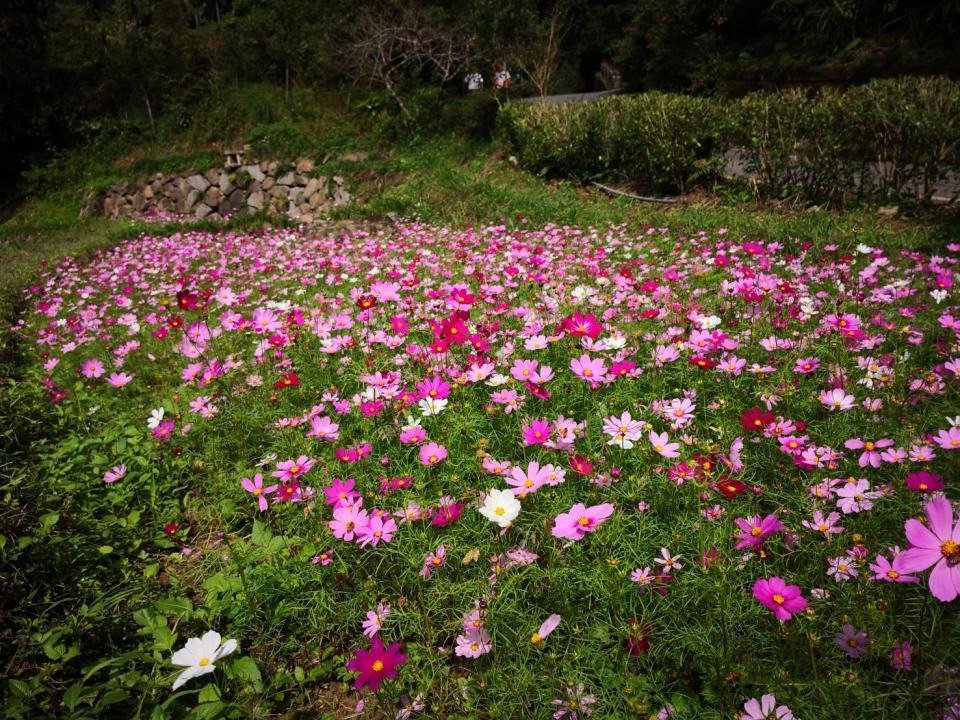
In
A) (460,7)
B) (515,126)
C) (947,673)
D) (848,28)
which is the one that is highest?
(460,7)

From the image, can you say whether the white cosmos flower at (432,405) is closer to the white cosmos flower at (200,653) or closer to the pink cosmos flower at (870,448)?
the white cosmos flower at (200,653)

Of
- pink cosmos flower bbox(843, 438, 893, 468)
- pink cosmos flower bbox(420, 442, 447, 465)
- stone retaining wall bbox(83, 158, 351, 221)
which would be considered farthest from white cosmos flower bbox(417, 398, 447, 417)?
stone retaining wall bbox(83, 158, 351, 221)

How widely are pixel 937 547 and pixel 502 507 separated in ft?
2.40

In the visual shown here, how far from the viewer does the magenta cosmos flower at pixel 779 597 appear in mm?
875

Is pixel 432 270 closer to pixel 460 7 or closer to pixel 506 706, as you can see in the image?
pixel 506 706

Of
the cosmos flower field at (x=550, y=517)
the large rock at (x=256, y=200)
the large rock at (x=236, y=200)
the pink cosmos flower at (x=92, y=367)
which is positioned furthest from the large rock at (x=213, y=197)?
the cosmos flower field at (x=550, y=517)

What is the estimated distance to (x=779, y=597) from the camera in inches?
35.4

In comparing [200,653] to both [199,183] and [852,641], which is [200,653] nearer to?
[852,641]

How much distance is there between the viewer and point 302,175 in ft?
40.0

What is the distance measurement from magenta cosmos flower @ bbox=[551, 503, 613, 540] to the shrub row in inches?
228

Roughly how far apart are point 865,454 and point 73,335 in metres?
4.50

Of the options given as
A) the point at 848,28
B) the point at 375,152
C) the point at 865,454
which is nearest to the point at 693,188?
the point at 865,454

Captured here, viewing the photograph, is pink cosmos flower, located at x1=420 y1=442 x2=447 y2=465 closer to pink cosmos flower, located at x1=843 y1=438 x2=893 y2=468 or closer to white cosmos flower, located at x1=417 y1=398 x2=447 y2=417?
white cosmos flower, located at x1=417 y1=398 x2=447 y2=417

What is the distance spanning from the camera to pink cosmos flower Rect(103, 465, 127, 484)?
1.72 metres
